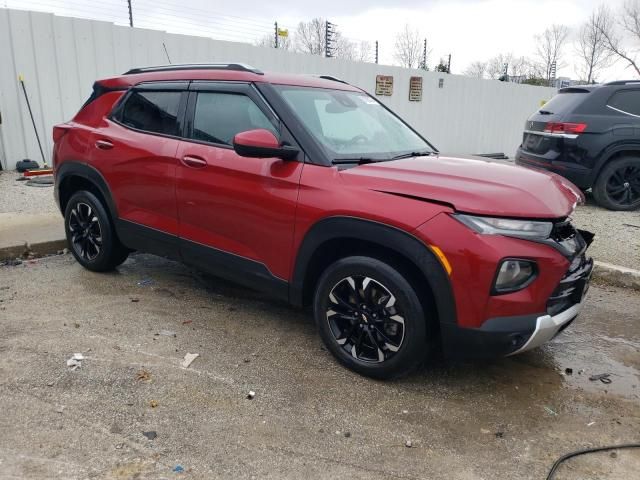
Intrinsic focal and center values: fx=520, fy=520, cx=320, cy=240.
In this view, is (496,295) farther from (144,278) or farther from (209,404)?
(144,278)

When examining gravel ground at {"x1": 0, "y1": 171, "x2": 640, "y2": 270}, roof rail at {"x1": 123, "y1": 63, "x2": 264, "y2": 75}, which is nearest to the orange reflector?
roof rail at {"x1": 123, "y1": 63, "x2": 264, "y2": 75}

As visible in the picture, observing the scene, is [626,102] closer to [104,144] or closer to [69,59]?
[104,144]

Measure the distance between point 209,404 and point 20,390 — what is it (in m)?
1.07

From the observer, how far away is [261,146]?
316cm

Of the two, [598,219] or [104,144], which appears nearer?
[104,144]

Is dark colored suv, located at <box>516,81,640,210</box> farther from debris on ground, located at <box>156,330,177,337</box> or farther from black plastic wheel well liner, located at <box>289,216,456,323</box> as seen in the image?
debris on ground, located at <box>156,330,177,337</box>

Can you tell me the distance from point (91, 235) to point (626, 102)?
7.08m

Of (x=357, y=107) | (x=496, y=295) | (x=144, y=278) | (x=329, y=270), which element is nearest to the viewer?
(x=496, y=295)

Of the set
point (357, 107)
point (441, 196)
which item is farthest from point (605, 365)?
point (357, 107)

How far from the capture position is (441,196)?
9.09 feet

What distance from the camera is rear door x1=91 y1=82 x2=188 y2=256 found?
398 cm

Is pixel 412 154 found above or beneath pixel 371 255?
above

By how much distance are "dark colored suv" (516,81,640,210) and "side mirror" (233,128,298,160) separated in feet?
17.8

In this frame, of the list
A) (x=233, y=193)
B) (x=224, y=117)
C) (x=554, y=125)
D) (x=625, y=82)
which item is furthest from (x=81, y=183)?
(x=625, y=82)
